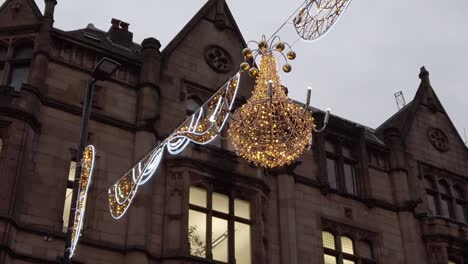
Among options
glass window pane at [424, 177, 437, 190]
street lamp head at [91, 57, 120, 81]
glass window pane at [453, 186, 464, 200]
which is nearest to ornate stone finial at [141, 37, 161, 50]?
street lamp head at [91, 57, 120, 81]

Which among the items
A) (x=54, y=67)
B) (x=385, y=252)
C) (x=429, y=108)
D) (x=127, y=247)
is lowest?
(x=127, y=247)

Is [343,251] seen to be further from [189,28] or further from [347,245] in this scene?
[189,28]

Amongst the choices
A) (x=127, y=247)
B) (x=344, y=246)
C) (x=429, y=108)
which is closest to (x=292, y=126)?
(x=127, y=247)

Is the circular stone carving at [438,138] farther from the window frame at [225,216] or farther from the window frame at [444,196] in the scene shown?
the window frame at [225,216]

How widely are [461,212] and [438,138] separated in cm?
354

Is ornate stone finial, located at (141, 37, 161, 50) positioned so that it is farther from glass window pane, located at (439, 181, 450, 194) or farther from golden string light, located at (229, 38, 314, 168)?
glass window pane, located at (439, 181, 450, 194)

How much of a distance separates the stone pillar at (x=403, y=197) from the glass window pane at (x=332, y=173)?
269cm

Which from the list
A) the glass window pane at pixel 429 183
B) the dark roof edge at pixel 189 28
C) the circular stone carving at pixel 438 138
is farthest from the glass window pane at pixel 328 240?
the circular stone carving at pixel 438 138

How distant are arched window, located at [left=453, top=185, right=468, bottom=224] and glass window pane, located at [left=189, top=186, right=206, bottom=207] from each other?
1303cm

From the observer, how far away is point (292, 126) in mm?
16781

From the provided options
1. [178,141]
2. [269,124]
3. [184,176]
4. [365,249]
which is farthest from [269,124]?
[365,249]

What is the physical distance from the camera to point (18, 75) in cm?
2325

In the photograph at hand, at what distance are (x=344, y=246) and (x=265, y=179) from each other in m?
4.35

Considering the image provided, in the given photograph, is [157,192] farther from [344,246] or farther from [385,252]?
[385,252]
